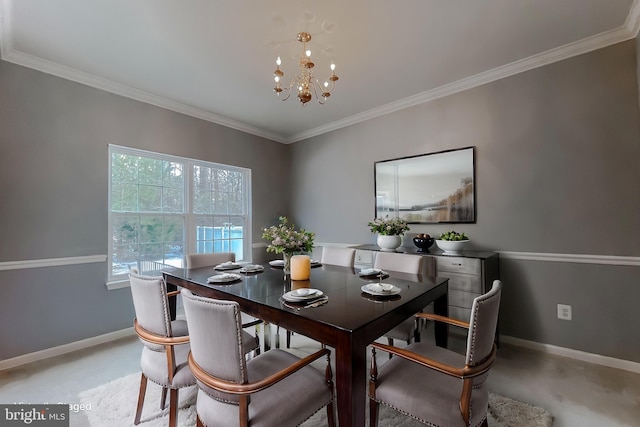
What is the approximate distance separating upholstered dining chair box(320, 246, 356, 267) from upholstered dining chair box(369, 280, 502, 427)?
4.20 feet

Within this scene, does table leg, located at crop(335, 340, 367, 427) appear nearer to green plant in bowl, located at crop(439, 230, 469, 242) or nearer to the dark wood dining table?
the dark wood dining table

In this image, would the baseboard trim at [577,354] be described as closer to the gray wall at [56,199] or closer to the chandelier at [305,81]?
the chandelier at [305,81]

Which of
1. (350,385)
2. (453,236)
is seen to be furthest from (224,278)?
(453,236)

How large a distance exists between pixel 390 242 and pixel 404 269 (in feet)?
2.97

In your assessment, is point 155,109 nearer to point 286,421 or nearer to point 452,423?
point 286,421

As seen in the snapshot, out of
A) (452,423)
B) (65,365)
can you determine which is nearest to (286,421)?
(452,423)

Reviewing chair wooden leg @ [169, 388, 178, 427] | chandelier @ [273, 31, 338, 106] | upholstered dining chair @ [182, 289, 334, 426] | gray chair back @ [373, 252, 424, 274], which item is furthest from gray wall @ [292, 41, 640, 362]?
chair wooden leg @ [169, 388, 178, 427]

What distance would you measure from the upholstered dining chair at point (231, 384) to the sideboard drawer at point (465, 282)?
1914mm

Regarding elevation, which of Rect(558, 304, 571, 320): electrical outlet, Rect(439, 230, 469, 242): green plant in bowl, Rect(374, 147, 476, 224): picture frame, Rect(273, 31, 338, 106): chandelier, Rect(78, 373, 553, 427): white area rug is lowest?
Rect(78, 373, 553, 427): white area rug

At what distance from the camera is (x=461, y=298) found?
265cm

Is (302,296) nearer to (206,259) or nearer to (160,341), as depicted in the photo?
(160,341)

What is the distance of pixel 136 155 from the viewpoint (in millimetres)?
3215

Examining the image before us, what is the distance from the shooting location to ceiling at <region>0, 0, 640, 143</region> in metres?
1.95

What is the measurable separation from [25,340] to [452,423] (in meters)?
3.47
